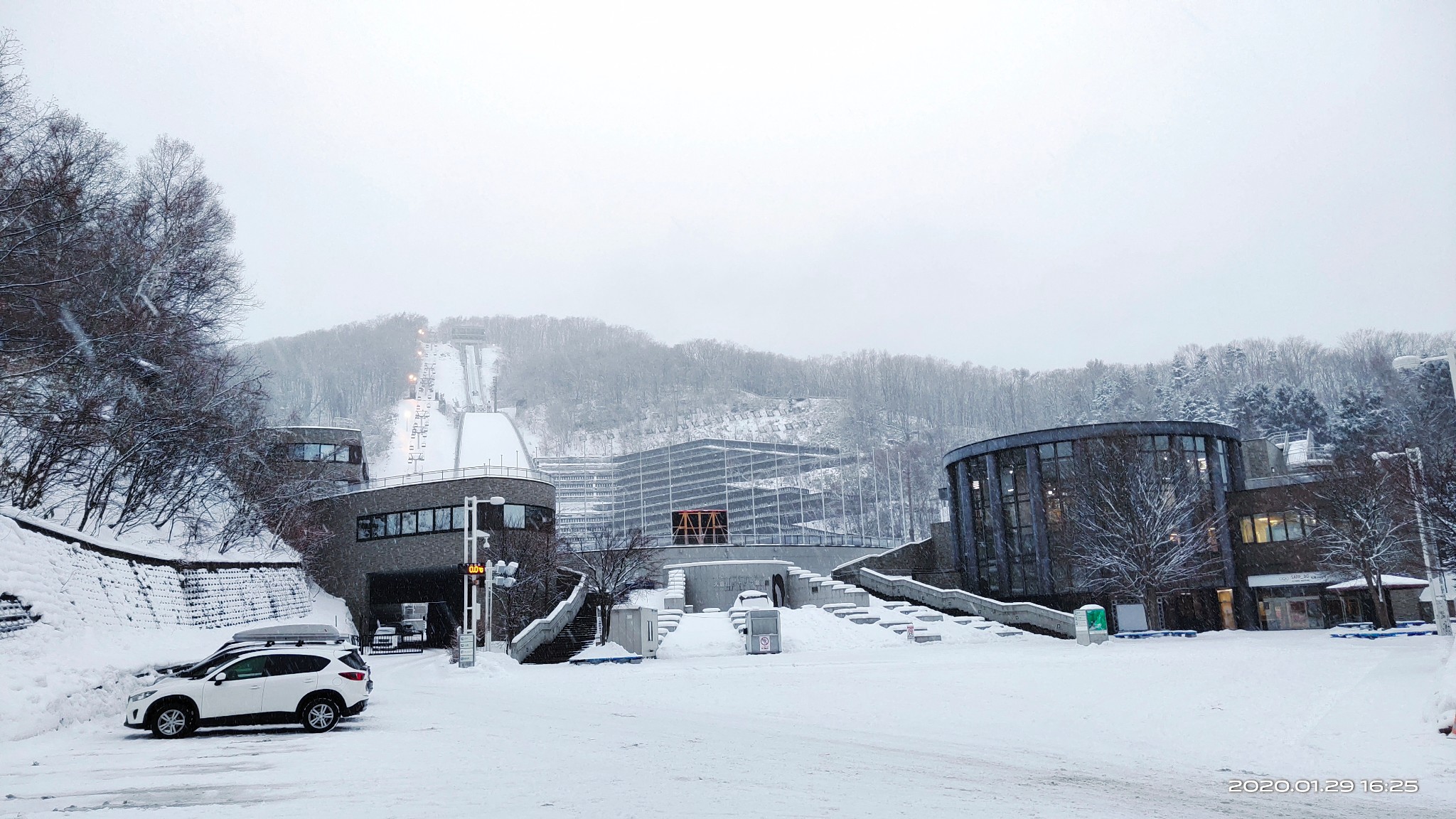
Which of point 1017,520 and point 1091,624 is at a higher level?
point 1017,520

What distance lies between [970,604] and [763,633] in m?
14.2

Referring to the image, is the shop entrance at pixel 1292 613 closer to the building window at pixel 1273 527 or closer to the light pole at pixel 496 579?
the building window at pixel 1273 527

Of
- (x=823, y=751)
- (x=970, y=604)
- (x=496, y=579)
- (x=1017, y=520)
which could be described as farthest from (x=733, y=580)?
(x=823, y=751)

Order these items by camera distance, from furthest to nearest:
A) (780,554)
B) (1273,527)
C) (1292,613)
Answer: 1. (780,554)
2. (1292,613)
3. (1273,527)

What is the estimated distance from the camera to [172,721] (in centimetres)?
1480

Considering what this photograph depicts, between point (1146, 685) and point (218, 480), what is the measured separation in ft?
128

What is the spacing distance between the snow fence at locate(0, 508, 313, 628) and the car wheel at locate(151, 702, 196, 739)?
16.9 feet

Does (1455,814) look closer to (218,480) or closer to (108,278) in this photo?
(108,278)

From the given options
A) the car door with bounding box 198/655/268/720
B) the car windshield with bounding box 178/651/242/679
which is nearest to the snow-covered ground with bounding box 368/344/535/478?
the car windshield with bounding box 178/651/242/679

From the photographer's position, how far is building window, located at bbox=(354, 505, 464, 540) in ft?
171

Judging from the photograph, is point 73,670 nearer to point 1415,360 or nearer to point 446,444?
point 1415,360

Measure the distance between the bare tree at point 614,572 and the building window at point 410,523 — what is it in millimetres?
6987

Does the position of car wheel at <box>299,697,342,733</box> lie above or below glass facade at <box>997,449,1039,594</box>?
below

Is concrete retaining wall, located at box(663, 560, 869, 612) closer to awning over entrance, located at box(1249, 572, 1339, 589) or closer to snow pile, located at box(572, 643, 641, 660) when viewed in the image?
snow pile, located at box(572, 643, 641, 660)
